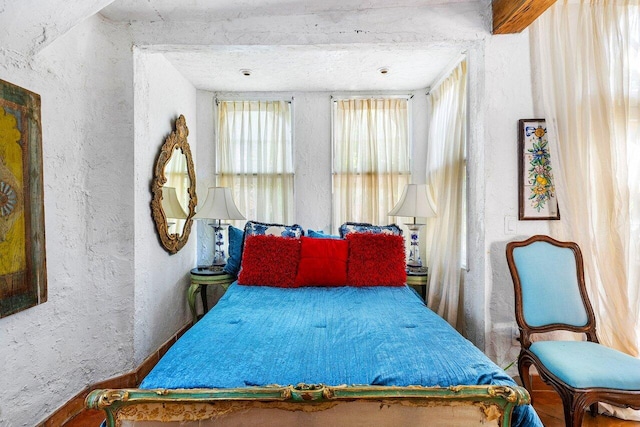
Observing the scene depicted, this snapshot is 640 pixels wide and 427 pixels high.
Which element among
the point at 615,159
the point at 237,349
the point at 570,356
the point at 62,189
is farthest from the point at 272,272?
the point at 615,159

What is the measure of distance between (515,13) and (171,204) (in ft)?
9.37

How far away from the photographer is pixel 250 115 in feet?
12.2

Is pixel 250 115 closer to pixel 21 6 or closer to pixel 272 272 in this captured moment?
pixel 272 272

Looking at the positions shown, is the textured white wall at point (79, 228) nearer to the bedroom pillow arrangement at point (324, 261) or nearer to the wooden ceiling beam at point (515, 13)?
the bedroom pillow arrangement at point (324, 261)

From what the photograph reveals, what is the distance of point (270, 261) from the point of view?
282cm

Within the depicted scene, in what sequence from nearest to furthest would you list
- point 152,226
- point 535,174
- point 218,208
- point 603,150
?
point 603,150, point 535,174, point 152,226, point 218,208

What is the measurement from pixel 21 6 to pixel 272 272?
2115mm

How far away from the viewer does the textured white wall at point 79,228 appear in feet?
5.98

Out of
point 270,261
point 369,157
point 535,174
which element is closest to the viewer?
point 535,174

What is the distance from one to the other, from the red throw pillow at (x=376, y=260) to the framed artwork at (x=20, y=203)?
79.4 inches

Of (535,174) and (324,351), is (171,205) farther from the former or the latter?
(535,174)

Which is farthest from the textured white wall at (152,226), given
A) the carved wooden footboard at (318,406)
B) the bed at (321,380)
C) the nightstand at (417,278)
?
the nightstand at (417,278)

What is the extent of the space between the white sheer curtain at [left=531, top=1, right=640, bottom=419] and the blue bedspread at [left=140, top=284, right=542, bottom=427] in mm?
1113

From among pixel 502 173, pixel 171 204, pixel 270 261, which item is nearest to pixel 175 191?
pixel 171 204
